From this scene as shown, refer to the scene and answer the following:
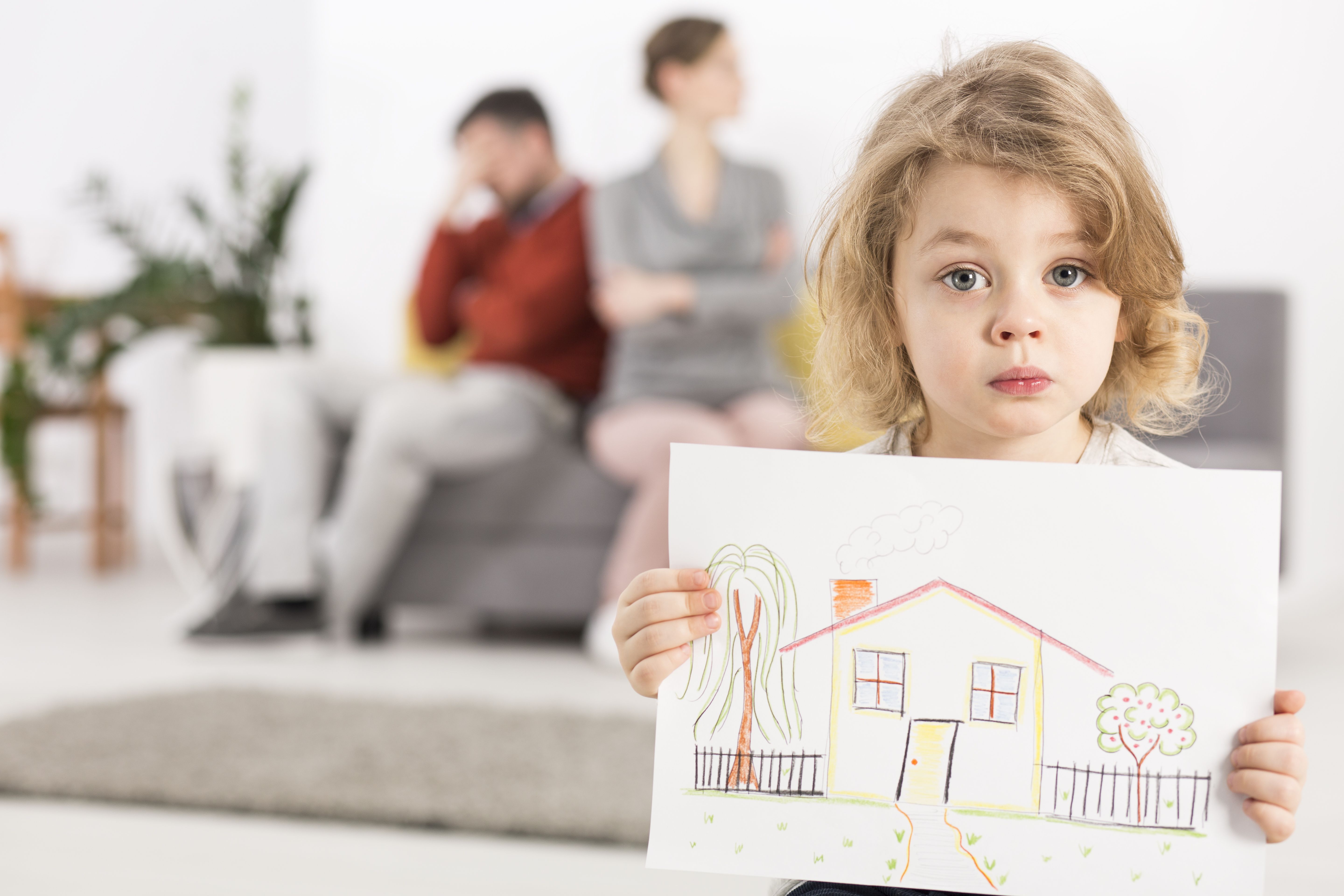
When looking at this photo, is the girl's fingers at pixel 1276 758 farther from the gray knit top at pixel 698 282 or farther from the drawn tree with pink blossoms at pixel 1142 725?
the gray knit top at pixel 698 282

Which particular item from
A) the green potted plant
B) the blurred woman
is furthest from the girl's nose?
the green potted plant

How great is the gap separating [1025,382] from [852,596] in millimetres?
152

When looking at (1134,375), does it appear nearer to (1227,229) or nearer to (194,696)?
(194,696)

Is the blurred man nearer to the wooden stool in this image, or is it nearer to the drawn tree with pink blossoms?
the wooden stool

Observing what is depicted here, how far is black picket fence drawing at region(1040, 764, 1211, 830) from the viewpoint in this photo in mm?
625

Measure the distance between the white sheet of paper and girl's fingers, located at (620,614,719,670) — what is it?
0.04ft

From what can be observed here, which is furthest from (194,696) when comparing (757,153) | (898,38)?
(898,38)

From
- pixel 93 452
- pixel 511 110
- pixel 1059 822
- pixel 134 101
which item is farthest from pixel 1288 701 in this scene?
pixel 134 101

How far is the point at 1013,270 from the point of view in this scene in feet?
2.13

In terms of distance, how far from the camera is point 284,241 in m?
3.01

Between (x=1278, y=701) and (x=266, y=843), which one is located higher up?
(x=1278, y=701)

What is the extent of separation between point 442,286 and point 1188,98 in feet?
6.34

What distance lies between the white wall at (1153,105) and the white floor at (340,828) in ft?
3.35

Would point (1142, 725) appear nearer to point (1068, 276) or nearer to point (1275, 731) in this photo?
point (1275, 731)
